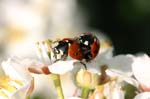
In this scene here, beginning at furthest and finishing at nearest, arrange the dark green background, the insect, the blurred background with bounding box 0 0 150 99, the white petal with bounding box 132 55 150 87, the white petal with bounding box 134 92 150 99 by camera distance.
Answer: the dark green background
the blurred background with bounding box 0 0 150 99
the insect
the white petal with bounding box 132 55 150 87
the white petal with bounding box 134 92 150 99

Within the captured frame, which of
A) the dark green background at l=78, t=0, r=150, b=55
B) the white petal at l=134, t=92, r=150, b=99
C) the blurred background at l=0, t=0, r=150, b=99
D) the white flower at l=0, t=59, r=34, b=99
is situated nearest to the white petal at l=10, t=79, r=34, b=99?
the white flower at l=0, t=59, r=34, b=99

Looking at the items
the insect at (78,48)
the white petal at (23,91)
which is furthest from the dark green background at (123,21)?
the white petal at (23,91)

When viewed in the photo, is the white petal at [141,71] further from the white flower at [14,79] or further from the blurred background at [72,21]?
the blurred background at [72,21]

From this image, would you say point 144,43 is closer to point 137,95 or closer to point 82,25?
point 82,25

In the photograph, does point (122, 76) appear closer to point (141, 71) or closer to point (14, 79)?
point (141, 71)

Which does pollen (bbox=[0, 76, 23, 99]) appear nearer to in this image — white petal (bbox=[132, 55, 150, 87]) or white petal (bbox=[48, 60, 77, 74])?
white petal (bbox=[48, 60, 77, 74])

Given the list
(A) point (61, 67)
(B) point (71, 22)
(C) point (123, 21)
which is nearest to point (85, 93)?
(A) point (61, 67)
